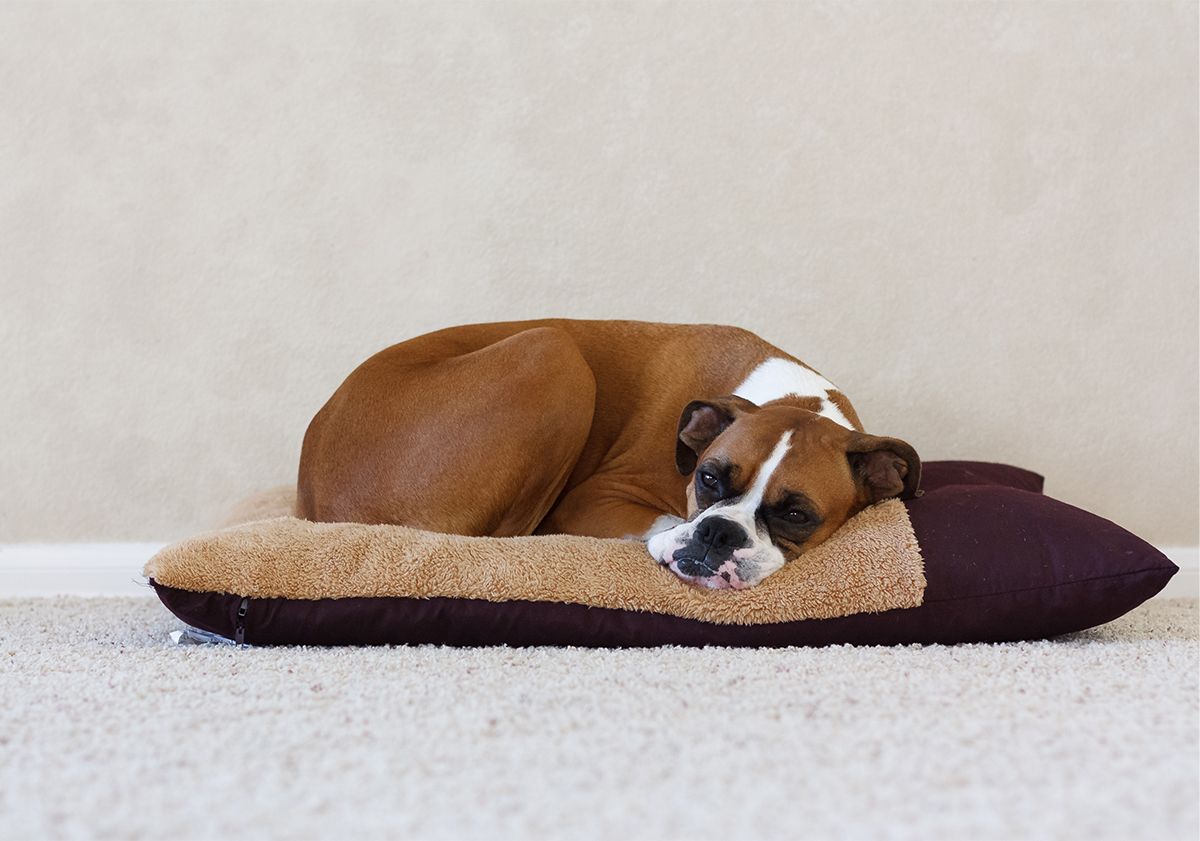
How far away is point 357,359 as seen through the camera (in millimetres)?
3600

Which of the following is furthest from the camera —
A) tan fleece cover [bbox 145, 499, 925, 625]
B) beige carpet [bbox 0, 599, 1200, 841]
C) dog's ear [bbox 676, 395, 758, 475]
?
dog's ear [bbox 676, 395, 758, 475]

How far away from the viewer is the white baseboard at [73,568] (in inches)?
138

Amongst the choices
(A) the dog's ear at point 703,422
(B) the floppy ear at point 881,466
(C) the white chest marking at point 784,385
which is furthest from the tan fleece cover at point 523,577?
(C) the white chest marking at point 784,385

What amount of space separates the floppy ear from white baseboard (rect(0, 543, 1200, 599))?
234 cm

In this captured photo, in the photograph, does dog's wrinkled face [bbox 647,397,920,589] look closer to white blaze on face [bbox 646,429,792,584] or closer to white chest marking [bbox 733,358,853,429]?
white blaze on face [bbox 646,429,792,584]

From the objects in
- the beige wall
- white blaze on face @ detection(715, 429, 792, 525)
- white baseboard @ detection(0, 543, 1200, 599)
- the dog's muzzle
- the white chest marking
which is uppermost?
the beige wall

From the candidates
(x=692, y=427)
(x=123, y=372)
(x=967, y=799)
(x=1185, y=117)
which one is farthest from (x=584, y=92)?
(x=967, y=799)

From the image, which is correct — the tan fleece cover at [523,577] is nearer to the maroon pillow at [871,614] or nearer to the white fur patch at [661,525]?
the maroon pillow at [871,614]

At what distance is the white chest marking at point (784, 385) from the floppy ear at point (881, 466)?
28 centimetres

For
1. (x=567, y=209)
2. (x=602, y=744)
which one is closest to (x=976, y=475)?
(x=567, y=209)

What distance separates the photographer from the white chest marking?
294 cm

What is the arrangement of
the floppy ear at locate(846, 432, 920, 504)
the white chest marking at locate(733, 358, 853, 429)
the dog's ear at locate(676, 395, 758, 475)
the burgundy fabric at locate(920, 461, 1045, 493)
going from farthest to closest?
the burgundy fabric at locate(920, 461, 1045, 493) → the white chest marking at locate(733, 358, 853, 429) → the dog's ear at locate(676, 395, 758, 475) → the floppy ear at locate(846, 432, 920, 504)

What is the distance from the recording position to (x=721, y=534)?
91.3 inches

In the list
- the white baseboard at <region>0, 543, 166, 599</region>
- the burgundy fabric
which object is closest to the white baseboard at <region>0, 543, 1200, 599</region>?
the white baseboard at <region>0, 543, 166, 599</region>
